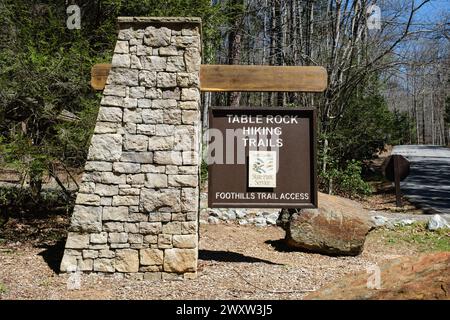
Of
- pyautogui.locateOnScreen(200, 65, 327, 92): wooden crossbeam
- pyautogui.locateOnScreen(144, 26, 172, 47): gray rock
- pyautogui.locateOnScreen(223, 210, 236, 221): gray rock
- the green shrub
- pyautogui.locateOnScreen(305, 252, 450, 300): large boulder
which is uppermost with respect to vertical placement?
pyautogui.locateOnScreen(144, 26, 172, 47): gray rock

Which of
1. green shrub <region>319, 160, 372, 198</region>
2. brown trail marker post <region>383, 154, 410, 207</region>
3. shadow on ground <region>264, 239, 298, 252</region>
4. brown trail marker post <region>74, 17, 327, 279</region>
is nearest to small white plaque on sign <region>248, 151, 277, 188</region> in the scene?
brown trail marker post <region>74, 17, 327, 279</region>

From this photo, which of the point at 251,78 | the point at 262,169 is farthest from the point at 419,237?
the point at 251,78

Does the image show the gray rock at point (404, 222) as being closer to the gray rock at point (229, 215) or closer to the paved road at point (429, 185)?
the paved road at point (429, 185)

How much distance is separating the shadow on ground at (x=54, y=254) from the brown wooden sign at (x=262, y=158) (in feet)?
6.91

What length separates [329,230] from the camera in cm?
702

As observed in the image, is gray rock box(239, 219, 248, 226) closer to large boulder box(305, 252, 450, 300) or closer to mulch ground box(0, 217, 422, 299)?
mulch ground box(0, 217, 422, 299)

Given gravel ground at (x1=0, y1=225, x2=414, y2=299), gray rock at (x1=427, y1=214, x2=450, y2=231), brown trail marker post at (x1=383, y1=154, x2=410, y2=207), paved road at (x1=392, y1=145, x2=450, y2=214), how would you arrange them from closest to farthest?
gravel ground at (x1=0, y1=225, x2=414, y2=299), gray rock at (x1=427, y1=214, x2=450, y2=231), brown trail marker post at (x1=383, y1=154, x2=410, y2=207), paved road at (x1=392, y1=145, x2=450, y2=214)

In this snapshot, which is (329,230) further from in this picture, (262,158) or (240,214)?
(240,214)

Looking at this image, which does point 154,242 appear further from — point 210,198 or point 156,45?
point 156,45

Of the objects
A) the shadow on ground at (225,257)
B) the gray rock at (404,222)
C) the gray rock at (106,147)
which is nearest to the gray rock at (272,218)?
the gray rock at (404,222)

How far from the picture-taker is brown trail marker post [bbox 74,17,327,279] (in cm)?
539

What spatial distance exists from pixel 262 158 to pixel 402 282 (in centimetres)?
319

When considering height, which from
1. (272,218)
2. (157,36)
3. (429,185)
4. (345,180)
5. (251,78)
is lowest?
(272,218)

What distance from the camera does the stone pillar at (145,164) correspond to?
5391 mm
